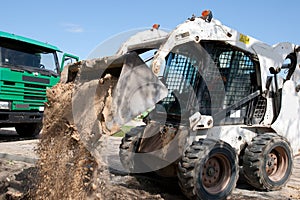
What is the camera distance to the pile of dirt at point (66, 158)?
3.81m

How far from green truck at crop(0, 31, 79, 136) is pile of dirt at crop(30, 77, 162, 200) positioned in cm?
528

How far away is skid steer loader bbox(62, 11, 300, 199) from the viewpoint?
12.6 feet

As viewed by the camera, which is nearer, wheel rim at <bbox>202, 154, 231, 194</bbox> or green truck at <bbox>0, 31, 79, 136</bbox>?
wheel rim at <bbox>202, 154, 231, 194</bbox>

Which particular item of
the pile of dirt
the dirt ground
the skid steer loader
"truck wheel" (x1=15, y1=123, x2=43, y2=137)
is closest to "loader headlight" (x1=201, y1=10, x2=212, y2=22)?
the skid steer loader

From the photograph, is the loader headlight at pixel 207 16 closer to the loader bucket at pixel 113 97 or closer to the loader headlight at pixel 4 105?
the loader bucket at pixel 113 97

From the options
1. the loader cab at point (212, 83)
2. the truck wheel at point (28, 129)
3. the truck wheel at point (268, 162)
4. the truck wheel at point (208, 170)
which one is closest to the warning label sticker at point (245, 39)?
the loader cab at point (212, 83)

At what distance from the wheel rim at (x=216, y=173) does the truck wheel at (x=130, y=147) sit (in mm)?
1294

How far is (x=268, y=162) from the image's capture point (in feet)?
16.9

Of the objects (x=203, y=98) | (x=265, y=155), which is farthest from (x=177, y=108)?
(x=265, y=155)

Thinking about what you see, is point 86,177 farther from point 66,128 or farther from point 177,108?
point 177,108

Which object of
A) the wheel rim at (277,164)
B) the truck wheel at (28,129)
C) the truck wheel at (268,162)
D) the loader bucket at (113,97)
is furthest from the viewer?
the truck wheel at (28,129)

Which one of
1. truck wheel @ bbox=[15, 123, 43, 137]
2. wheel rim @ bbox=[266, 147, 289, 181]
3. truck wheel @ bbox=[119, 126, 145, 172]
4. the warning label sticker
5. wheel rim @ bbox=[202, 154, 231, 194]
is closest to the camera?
wheel rim @ bbox=[202, 154, 231, 194]

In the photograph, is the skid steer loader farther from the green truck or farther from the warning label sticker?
the green truck

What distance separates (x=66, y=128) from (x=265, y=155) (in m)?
2.83
